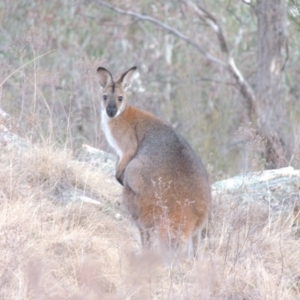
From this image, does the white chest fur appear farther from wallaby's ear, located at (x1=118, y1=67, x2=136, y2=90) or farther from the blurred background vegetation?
the blurred background vegetation

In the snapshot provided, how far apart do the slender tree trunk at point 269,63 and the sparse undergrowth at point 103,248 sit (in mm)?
5594

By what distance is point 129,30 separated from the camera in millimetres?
17969

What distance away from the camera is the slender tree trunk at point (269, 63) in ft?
41.7

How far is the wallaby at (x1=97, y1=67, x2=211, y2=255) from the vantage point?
614 centimetres

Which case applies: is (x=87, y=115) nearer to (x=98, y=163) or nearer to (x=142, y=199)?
(x=98, y=163)

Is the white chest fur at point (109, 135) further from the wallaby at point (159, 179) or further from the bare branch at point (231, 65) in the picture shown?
the bare branch at point (231, 65)

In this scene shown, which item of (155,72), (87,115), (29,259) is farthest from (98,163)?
(155,72)

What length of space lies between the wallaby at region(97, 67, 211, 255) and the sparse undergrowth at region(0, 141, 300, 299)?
0.66 feet

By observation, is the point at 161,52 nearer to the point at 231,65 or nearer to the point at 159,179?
the point at 231,65

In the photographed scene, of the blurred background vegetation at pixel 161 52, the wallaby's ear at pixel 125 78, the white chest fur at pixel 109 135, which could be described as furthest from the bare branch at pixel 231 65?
the white chest fur at pixel 109 135

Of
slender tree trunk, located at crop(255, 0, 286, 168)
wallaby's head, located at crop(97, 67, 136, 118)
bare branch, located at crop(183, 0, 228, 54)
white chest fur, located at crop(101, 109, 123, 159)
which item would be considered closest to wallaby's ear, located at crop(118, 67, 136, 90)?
wallaby's head, located at crop(97, 67, 136, 118)

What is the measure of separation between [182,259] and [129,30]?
40.3 ft

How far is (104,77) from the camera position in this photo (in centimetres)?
754

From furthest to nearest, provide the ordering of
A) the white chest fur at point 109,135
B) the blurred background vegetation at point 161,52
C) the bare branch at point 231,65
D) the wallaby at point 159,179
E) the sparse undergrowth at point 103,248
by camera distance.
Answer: the blurred background vegetation at point 161,52
the bare branch at point 231,65
the white chest fur at point 109,135
the wallaby at point 159,179
the sparse undergrowth at point 103,248
